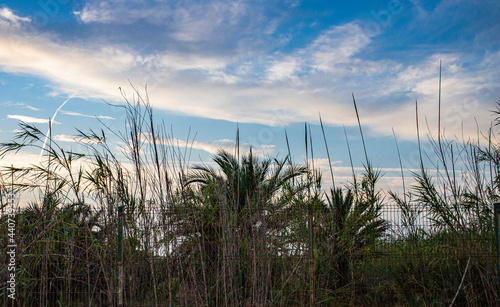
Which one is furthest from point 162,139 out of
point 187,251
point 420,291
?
point 420,291

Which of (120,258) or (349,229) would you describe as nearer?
(120,258)

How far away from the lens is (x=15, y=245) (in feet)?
16.6

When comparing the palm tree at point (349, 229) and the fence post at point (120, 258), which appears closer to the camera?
the fence post at point (120, 258)

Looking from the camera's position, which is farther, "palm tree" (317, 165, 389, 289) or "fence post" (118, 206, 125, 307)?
"palm tree" (317, 165, 389, 289)

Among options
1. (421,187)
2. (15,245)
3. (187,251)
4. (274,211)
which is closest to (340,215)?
(421,187)

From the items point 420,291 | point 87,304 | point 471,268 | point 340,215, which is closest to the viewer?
point 87,304

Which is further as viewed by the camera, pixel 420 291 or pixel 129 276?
pixel 420 291

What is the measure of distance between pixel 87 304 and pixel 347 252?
3.45 metres

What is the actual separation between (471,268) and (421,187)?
1.20m

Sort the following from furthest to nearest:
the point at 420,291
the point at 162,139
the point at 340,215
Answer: the point at 340,215 < the point at 420,291 < the point at 162,139

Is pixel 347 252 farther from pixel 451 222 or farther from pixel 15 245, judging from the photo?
pixel 15 245

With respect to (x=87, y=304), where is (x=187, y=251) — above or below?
Answer: above

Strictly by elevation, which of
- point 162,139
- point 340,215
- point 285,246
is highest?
point 162,139

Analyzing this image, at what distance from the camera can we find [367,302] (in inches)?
226
